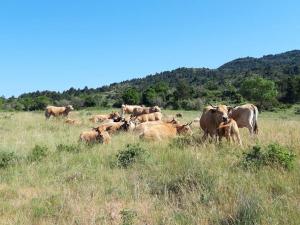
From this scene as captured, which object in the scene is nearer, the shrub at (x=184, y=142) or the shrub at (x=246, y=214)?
the shrub at (x=246, y=214)

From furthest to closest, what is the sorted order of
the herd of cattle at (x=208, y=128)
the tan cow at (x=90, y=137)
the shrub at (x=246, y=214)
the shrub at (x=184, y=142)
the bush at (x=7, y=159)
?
the tan cow at (x=90, y=137) → the herd of cattle at (x=208, y=128) → the shrub at (x=184, y=142) → the bush at (x=7, y=159) → the shrub at (x=246, y=214)

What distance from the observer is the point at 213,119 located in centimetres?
1360

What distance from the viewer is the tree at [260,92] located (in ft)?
228

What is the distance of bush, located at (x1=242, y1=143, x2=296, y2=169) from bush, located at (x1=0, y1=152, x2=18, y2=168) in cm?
485

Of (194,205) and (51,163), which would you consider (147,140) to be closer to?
(51,163)

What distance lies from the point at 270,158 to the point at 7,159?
17.8 feet

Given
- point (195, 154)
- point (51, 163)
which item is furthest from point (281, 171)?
point (51, 163)

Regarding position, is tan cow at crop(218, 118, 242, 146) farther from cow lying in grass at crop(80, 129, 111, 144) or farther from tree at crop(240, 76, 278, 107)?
tree at crop(240, 76, 278, 107)

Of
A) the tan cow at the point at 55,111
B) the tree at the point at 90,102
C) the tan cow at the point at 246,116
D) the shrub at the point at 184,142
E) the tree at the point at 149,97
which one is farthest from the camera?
the tree at the point at 90,102

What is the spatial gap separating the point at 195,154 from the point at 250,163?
5.63 ft

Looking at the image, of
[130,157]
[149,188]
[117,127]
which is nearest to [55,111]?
[117,127]

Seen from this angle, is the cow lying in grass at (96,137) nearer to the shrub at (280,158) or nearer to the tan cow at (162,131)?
the tan cow at (162,131)

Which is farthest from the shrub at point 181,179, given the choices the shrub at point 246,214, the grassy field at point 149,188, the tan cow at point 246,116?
the tan cow at point 246,116

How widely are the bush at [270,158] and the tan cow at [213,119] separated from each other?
425cm
